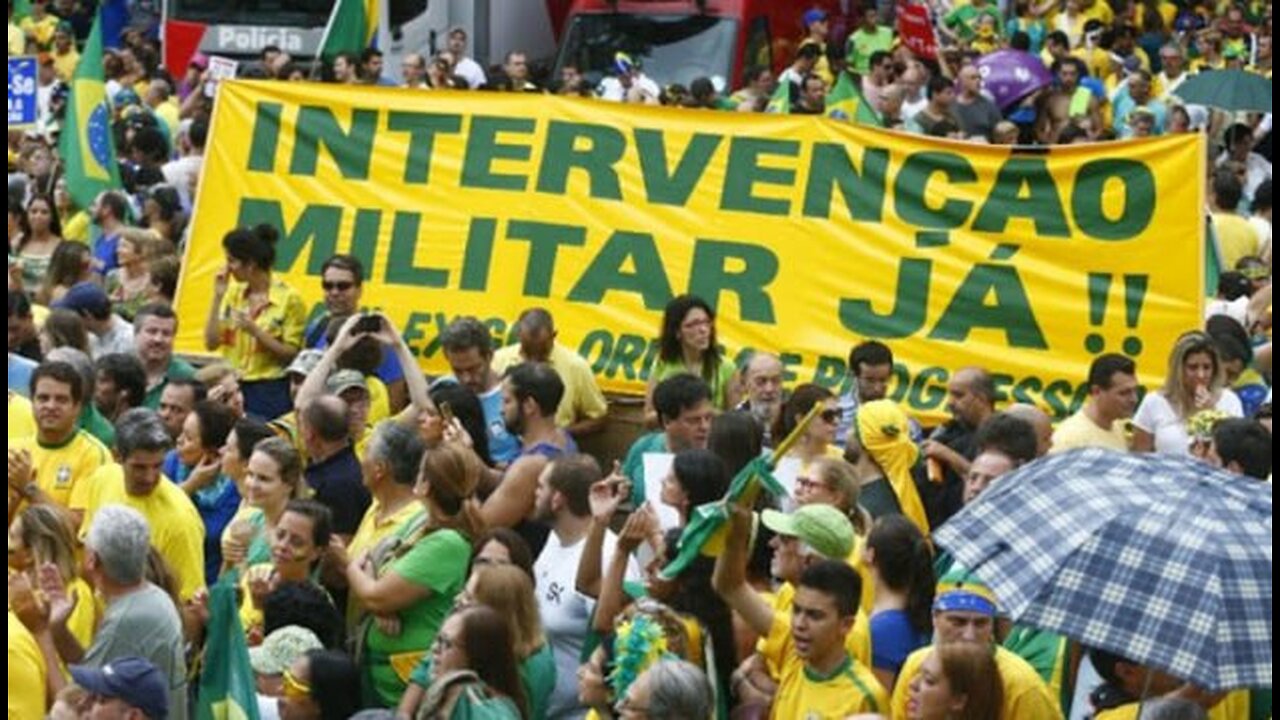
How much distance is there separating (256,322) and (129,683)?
5766 millimetres

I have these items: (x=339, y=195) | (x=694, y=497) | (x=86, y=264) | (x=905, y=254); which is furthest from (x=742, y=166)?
(x=694, y=497)

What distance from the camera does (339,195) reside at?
14836mm

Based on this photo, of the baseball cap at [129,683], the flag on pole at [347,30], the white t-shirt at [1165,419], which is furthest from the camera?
the flag on pole at [347,30]

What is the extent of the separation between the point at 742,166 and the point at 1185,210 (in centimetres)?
190

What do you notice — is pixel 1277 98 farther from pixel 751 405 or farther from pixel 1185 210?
pixel 751 405

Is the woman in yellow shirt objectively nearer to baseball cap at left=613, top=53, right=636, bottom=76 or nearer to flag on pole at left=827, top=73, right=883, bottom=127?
flag on pole at left=827, top=73, right=883, bottom=127

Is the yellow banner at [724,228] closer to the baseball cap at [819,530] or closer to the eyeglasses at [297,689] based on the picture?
the baseball cap at [819,530]

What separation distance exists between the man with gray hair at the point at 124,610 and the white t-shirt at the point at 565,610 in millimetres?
1048

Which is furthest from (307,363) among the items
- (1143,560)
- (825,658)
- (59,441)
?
(1143,560)

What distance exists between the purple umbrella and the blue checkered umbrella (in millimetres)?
15644

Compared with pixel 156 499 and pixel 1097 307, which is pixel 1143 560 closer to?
pixel 156 499

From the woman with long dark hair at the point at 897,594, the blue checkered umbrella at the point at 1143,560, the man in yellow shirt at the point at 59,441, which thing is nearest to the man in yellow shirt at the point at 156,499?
the man in yellow shirt at the point at 59,441

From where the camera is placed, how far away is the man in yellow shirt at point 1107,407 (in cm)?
1162

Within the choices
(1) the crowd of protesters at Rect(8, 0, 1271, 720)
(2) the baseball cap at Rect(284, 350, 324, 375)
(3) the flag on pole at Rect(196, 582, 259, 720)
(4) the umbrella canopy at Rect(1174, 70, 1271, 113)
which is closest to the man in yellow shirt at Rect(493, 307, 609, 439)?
(1) the crowd of protesters at Rect(8, 0, 1271, 720)
